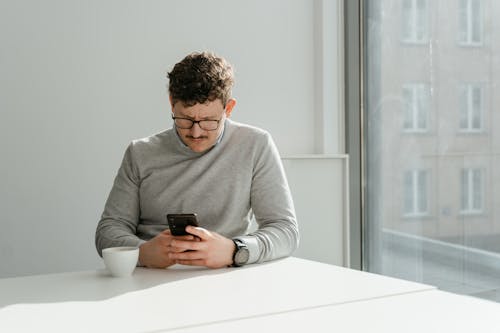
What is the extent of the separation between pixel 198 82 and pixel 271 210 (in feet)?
1.53

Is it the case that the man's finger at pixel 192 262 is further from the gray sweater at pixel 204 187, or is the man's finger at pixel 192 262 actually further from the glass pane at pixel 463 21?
the glass pane at pixel 463 21

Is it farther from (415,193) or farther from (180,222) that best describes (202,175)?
(415,193)

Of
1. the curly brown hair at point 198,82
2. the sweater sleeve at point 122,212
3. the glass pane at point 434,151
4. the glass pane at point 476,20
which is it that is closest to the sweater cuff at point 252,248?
the sweater sleeve at point 122,212

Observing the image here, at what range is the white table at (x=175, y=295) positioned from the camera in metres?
1.16

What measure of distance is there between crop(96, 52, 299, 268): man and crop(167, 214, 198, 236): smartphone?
254 mm

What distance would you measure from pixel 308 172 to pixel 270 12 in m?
0.92

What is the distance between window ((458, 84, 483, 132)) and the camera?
2.78 meters

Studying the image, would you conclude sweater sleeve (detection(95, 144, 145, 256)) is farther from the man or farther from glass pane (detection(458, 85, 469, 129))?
glass pane (detection(458, 85, 469, 129))

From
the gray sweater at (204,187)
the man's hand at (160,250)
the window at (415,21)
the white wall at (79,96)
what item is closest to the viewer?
the man's hand at (160,250)

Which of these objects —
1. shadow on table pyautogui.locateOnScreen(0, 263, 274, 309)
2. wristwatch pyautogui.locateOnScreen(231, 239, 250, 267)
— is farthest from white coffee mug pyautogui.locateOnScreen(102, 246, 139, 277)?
wristwatch pyautogui.locateOnScreen(231, 239, 250, 267)

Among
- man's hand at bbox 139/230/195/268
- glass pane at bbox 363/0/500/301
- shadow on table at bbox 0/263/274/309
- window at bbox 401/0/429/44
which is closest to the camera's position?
shadow on table at bbox 0/263/274/309

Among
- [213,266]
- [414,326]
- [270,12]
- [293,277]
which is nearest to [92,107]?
[270,12]

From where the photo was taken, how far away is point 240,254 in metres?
1.71

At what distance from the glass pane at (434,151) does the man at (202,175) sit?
116 cm
